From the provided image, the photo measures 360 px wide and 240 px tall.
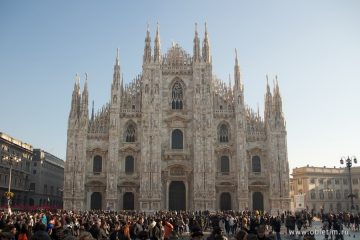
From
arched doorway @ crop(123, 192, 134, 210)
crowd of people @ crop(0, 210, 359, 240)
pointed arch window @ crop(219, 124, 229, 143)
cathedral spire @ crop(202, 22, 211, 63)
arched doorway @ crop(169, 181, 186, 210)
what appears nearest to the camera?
crowd of people @ crop(0, 210, 359, 240)

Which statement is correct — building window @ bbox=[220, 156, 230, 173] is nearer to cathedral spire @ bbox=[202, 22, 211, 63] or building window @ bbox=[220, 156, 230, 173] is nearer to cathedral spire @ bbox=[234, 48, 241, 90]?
cathedral spire @ bbox=[234, 48, 241, 90]

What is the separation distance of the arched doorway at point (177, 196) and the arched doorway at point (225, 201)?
4383 mm

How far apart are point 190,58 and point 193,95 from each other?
16.5ft

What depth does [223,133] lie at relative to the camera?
159 ft

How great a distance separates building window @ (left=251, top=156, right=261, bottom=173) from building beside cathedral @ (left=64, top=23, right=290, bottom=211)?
116mm

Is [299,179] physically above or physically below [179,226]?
above

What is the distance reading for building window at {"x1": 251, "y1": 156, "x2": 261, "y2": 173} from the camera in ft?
156

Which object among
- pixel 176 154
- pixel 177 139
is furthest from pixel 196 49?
pixel 176 154

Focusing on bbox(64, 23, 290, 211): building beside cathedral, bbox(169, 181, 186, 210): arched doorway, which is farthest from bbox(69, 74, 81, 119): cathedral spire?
bbox(169, 181, 186, 210): arched doorway

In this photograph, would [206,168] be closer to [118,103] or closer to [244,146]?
[244,146]

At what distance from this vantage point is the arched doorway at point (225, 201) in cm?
4675

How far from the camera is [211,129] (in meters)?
46.9

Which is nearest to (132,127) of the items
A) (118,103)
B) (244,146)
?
(118,103)

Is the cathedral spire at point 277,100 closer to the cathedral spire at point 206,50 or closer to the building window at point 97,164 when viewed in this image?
the cathedral spire at point 206,50
